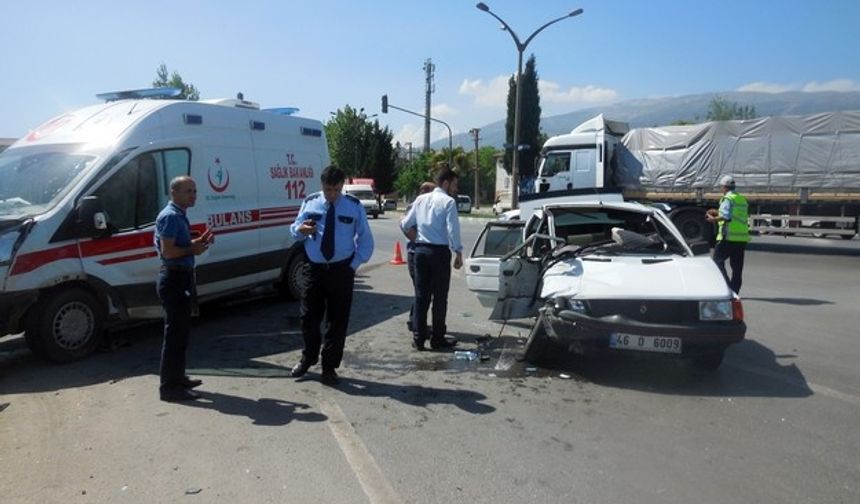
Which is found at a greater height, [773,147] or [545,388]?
[773,147]

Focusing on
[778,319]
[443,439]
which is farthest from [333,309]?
[778,319]

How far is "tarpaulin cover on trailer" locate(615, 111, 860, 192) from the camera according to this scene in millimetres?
16203

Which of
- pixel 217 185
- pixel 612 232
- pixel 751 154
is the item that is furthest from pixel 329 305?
pixel 751 154

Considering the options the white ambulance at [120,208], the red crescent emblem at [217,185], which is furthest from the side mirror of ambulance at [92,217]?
the red crescent emblem at [217,185]

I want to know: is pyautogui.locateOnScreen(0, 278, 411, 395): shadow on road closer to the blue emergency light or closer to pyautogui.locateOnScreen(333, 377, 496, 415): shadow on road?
pyautogui.locateOnScreen(333, 377, 496, 415): shadow on road

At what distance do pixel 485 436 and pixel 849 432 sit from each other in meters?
2.45

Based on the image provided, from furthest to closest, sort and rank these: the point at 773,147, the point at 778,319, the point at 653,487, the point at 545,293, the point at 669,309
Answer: the point at 773,147
the point at 778,319
the point at 545,293
the point at 669,309
the point at 653,487

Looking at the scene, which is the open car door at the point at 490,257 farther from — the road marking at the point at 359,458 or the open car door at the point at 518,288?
the road marking at the point at 359,458

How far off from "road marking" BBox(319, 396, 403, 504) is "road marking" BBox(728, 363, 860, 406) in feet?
12.2

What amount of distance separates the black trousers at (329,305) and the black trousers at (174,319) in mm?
951

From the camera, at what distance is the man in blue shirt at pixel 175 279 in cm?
478

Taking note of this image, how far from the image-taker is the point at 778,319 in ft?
26.6

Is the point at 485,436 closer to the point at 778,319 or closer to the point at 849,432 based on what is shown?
the point at 849,432

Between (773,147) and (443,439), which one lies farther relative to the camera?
(773,147)
